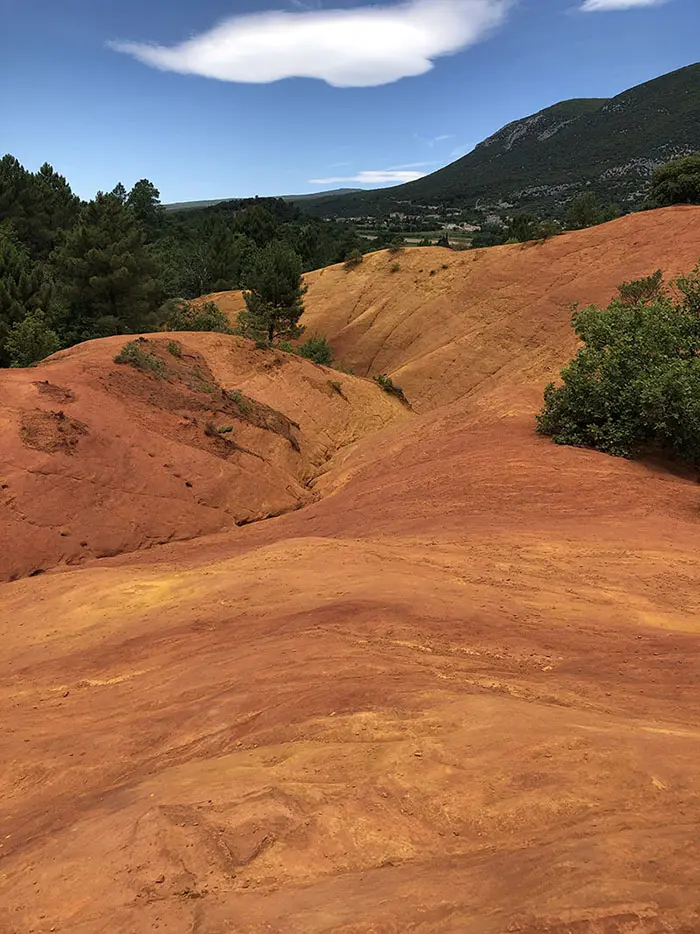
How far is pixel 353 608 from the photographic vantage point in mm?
6188

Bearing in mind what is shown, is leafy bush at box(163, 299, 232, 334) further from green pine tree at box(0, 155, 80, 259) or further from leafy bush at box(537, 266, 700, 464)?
green pine tree at box(0, 155, 80, 259)

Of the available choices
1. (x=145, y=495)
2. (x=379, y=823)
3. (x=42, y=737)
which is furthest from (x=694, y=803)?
(x=145, y=495)

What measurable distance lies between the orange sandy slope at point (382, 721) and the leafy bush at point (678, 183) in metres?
33.7

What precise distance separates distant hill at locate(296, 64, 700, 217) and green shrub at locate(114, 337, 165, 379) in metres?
81.1

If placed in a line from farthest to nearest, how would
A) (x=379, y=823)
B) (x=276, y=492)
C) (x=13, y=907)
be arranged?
(x=276, y=492) → (x=379, y=823) → (x=13, y=907)

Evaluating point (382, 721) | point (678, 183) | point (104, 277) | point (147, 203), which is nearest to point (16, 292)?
point (104, 277)

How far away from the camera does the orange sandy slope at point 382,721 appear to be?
8.31ft

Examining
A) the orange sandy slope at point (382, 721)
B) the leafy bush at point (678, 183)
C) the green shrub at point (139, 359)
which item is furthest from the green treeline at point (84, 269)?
the leafy bush at point (678, 183)

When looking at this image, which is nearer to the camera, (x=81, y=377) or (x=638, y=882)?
(x=638, y=882)

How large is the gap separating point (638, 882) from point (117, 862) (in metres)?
2.42

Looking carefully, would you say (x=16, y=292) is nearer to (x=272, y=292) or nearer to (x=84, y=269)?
(x=84, y=269)

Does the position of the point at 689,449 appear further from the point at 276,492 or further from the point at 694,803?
the point at 694,803

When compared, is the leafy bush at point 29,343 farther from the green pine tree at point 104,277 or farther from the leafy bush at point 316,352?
the leafy bush at point 316,352

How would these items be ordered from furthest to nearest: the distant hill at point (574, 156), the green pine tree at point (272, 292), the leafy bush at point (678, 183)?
the distant hill at point (574, 156)
the leafy bush at point (678, 183)
the green pine tree at point (272, 292)
